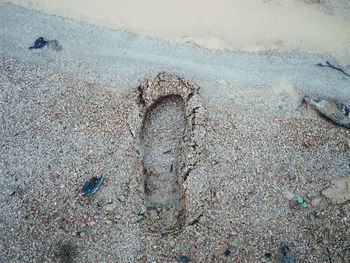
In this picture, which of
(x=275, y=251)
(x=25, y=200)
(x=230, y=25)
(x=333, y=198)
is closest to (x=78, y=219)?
(x=25, y=200)

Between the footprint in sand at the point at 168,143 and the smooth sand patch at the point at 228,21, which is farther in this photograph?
the smooth sand patch at the point at 228,21

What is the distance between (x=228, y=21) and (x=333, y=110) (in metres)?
2.04

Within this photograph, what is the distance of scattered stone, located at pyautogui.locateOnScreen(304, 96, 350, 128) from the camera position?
5.42 metres

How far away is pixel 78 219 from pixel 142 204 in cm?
75

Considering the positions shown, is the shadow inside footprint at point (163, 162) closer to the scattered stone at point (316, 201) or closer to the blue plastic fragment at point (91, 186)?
the blue plastic fragment at point (91, 186)

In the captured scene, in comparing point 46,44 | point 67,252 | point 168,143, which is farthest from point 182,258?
point 46,44

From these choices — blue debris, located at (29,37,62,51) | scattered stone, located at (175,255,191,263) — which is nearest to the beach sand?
scattered stone, located at (175,255,191,263)

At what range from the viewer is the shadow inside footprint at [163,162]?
4719 mm

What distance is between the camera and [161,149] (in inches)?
200

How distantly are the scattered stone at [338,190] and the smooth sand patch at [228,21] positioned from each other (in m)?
1.96

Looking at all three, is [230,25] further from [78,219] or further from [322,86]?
[78,219]

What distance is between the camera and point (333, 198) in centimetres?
493

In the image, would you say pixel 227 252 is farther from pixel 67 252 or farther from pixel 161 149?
pixel 67 252

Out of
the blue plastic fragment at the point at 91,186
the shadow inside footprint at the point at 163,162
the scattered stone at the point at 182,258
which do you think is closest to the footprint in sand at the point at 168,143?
the shadow inside footprint at the point at 163,162
